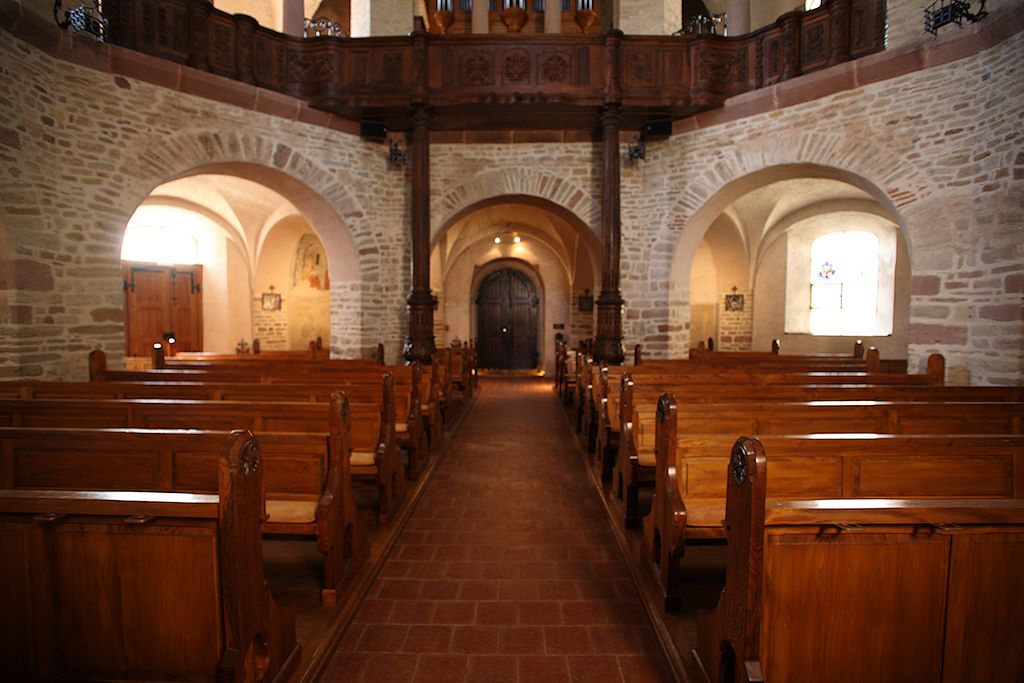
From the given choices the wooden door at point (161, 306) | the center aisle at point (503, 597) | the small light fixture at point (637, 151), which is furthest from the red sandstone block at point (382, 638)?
the wooden door at point (161, 306)

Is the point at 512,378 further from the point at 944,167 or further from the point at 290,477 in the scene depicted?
the point at 290,477

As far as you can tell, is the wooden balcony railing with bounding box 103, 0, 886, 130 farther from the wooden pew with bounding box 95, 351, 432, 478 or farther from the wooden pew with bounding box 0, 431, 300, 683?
the wooden pew with bounding box 0, 431, 300, 683

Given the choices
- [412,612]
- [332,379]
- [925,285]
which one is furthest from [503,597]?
[925,285]

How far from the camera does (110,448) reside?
3.15 meters

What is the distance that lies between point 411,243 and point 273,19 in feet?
21.5

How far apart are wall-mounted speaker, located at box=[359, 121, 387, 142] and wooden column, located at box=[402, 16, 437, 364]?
85cm

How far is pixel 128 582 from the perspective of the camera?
6.86ft

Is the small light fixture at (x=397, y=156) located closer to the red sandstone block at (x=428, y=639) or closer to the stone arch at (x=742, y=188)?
the stone arch at (x=742, y=188)

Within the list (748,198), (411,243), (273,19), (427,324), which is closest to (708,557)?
(427,324)

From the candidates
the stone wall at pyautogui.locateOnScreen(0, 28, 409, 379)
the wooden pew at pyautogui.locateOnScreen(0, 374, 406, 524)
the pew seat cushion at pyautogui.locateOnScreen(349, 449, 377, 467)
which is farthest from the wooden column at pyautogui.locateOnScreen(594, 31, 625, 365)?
the pew seat cushion at pyautogui.locateOnScreen(349, 449, 377, 467)

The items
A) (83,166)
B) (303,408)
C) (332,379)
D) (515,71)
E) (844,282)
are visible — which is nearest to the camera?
(303,408)

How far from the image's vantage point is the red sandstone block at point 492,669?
106 inches

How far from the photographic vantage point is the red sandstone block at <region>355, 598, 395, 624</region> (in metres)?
3.20

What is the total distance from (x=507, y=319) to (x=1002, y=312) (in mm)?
14218
